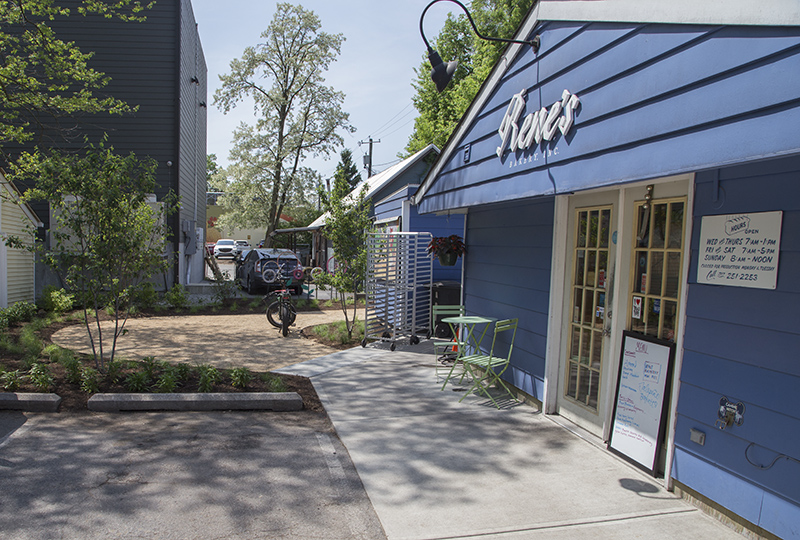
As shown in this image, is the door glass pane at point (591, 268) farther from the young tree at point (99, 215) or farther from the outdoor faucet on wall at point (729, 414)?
the young tree at point (99, 215)

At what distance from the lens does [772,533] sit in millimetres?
3049

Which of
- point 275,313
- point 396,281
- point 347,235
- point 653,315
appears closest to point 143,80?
point 275,313

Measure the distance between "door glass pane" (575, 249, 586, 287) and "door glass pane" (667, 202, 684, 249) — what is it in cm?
120

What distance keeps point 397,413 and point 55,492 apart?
3.13m

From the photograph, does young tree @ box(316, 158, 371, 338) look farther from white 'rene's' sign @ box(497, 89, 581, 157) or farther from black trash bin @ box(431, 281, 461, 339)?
white 'rene's' sign @ box(497, 89, 581, 157)

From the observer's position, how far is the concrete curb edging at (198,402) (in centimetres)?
559

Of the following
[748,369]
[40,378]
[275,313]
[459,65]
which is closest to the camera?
[748,369]

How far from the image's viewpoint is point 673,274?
4.00 metres

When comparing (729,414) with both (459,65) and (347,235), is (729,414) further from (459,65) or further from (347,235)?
(459,65)

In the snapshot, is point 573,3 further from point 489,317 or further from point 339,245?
point 339,245

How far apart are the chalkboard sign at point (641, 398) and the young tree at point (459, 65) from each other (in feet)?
73.9

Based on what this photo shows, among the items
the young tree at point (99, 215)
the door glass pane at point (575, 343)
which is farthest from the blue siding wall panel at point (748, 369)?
the young tree at point (99, 215)

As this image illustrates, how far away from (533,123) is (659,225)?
1517 mm

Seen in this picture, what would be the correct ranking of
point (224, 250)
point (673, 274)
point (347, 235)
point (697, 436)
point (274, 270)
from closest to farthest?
point (697, 436) → point (673, 274) → point (347, 235) → point (274, 270) → point (224, 250)
